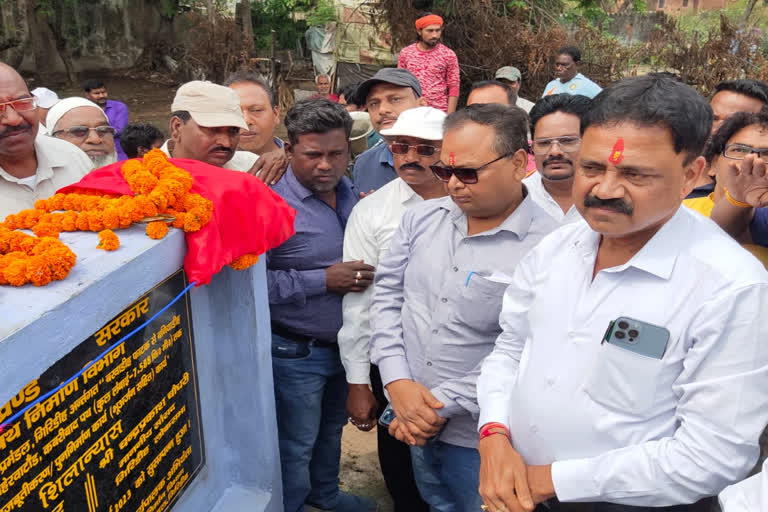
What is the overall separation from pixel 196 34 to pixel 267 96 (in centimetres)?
1289

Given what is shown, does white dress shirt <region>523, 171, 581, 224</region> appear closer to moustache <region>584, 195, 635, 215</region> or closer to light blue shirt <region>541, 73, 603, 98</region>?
moustache <region>584, 195, 635, 215</region>

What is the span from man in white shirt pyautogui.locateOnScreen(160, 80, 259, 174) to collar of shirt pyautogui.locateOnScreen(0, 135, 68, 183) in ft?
1.88

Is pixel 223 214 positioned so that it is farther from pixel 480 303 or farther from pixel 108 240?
pixel 480 303

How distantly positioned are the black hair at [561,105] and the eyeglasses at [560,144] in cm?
11

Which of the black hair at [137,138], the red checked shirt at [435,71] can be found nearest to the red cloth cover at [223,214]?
the black hair at [137,138]

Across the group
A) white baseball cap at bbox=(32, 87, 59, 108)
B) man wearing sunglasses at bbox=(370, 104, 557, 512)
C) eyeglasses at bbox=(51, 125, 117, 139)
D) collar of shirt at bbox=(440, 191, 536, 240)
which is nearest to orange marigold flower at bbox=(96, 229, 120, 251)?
man wearing sunglasses at bbox=(370, 104, 557, 512)

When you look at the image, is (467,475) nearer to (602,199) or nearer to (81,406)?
(602,199)

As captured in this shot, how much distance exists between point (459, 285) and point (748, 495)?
1.10 metres

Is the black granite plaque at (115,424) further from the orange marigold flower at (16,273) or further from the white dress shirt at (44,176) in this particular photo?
the white dress shirt at (44,176)

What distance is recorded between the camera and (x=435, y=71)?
7535 millimetres

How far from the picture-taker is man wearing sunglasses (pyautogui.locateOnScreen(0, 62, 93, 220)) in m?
2.54

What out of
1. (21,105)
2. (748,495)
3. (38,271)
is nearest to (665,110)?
(748,495)

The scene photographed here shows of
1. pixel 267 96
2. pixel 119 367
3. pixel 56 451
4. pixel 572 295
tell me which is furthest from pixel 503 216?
pixel 267 96

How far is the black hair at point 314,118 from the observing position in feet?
8.89
